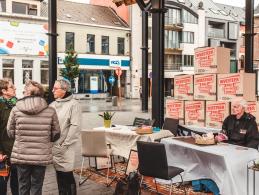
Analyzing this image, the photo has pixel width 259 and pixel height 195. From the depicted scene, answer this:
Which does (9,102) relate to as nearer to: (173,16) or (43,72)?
(43,72)

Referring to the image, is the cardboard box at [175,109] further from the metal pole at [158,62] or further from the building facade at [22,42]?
the building facade at [22,42]

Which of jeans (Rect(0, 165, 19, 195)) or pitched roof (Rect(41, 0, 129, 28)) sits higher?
pitched roof (Rect(41, 0, 129, 28))

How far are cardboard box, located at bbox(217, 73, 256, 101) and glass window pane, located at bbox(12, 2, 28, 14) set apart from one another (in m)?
29.4

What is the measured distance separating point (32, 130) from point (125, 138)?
10.2 ft

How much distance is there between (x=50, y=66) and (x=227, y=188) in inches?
264

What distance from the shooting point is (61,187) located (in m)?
5.39

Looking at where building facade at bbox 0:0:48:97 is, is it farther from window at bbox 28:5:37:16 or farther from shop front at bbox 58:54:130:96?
shop front at bbox 58:54:130:96

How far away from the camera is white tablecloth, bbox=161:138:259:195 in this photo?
5152mm

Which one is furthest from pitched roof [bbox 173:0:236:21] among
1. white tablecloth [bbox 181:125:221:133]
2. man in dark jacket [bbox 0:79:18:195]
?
man in dark jacket [bbox 0:79:18:195]

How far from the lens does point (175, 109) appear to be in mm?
9000

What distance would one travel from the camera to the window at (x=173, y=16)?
47.7 metres

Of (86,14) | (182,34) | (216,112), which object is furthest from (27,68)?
(216,112)

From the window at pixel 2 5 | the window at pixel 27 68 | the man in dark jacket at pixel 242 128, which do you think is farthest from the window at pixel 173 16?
the man in dark jacket at pixel 242 128

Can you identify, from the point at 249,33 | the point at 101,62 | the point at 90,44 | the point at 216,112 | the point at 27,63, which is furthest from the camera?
the point at 101,62
